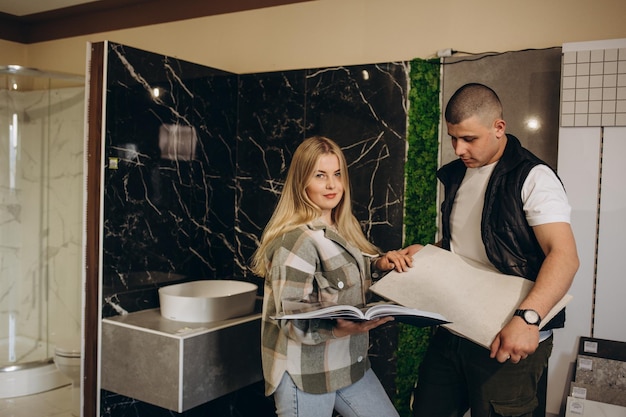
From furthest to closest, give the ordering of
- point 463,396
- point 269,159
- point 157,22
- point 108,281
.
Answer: point 157,22, point 269,159, point 108,281, point 463,396

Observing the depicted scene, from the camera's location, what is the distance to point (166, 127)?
11.0 ft

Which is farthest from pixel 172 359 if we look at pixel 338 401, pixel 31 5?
pixel 31 5

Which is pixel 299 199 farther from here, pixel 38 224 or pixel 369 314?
pixel 38 224

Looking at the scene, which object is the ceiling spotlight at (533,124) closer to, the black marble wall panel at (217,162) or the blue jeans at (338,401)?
the black marble wall panel at (217,162)

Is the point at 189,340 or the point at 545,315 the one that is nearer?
the point at 545,315

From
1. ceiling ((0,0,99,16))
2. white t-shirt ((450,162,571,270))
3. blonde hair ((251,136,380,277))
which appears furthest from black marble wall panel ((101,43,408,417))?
ceiling ((0,0,99,16))

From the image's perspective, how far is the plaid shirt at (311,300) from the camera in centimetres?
208

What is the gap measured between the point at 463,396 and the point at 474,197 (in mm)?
738

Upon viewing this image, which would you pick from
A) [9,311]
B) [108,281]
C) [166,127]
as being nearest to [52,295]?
[9,311]

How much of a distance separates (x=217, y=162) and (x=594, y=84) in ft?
6.79

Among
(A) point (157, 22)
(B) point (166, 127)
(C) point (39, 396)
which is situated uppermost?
(A) point (157, 22)

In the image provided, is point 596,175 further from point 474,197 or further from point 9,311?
point 9,311

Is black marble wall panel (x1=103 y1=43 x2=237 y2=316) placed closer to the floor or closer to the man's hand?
the floor

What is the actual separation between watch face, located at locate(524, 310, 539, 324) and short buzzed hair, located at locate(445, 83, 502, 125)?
658mm
